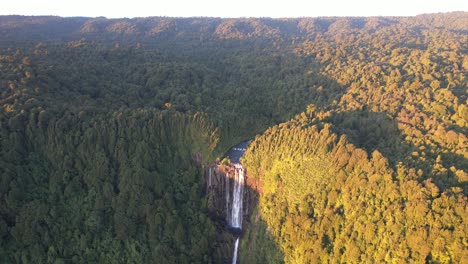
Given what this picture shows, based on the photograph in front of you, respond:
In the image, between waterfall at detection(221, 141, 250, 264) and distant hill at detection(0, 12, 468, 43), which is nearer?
waterfall at detection(221, 141, 250, 264)

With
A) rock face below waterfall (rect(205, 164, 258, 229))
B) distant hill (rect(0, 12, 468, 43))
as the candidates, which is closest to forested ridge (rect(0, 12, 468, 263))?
rock face below waterfall (rect(205, 164, 258, 229))

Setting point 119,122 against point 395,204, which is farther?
point 119,122

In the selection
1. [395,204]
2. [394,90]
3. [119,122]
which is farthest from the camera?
[394,90]

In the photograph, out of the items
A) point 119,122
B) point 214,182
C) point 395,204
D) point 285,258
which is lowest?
point 285,258

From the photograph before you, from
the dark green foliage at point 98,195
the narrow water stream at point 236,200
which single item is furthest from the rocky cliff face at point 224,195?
the dark green foliage at point 98,195

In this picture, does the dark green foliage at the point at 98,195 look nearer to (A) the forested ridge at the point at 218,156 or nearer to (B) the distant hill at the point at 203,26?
(A) the forested ridge at the point at 218,156

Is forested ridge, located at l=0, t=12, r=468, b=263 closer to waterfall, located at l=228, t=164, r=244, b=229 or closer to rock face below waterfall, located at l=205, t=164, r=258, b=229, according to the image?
rock face below waterfall, located at l=205, t=164, r=258, b=229

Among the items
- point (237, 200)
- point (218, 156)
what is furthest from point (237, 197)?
point (218, 156)

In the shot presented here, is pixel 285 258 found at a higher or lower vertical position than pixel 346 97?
lower

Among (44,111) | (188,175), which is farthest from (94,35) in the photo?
(188,175)

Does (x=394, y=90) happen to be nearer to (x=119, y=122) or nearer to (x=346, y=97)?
(x=346, y=97)
